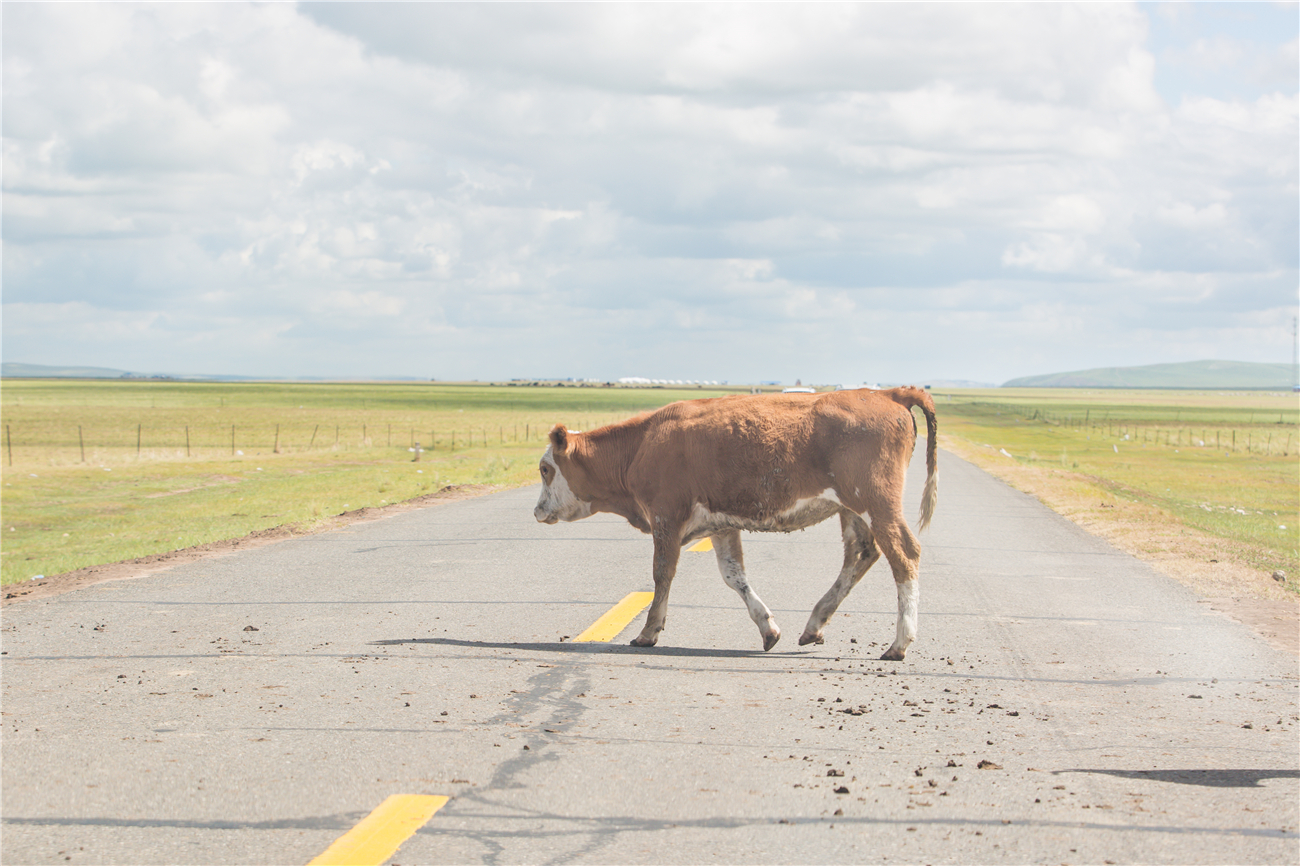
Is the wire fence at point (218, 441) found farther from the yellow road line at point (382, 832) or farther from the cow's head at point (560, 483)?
Result: the yellow road line at point (382, 832)

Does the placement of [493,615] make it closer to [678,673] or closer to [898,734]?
[678,673]

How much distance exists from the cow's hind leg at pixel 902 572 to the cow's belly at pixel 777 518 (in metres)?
0.44

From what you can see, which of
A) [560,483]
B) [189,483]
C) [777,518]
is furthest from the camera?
[189,483]

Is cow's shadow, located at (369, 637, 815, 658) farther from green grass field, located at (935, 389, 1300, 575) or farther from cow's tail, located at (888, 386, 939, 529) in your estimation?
green grass field, located at (935, 389, 1300, 575)

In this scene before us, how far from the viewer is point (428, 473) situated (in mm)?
31500

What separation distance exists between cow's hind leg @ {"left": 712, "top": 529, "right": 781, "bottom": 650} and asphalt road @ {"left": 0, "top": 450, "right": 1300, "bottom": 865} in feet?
0.89

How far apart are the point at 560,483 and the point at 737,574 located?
1.85 m

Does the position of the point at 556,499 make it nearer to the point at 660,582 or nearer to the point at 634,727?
the point at 660,582

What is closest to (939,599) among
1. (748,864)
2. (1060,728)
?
(1060,728)

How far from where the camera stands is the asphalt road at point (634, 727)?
4227mm

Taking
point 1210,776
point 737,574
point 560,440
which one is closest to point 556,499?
point 560,440

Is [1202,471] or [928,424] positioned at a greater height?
[928,424]

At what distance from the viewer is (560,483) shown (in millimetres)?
9289

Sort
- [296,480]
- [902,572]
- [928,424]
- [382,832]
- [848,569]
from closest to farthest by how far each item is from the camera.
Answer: [382,832] < [902,572] < [928,424] < [848,569] < [296,480]
